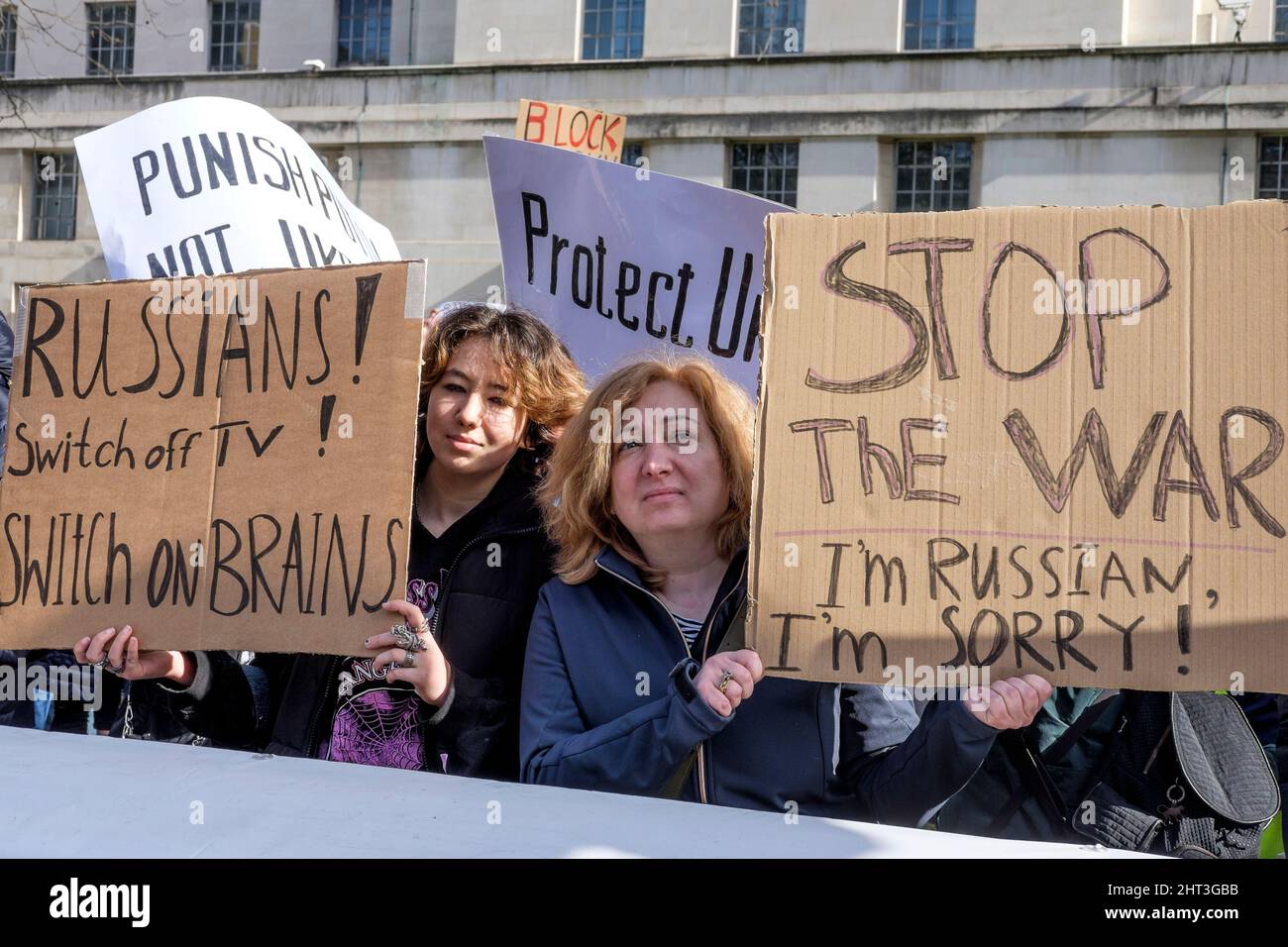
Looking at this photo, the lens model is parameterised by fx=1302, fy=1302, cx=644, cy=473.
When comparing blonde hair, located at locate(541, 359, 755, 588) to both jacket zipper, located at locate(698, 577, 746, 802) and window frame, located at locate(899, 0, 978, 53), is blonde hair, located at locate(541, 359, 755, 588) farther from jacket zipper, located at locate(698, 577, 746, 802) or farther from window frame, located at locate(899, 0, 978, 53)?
window frame, located at locate(899, 0, 978, 53)

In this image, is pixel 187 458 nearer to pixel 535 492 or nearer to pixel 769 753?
pixel 535 492

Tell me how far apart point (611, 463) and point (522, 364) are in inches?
19.4

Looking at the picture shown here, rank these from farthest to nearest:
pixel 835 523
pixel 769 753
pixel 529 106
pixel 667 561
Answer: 1. pixel 529 106
2. pixel 667 561
3. pixel 769 753
4. pixel 835 523

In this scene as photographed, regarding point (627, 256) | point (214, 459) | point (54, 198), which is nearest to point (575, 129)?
point (627, 256)

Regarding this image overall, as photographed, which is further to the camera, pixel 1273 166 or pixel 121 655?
pixel 1273 166

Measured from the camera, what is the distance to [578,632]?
244 centimetres

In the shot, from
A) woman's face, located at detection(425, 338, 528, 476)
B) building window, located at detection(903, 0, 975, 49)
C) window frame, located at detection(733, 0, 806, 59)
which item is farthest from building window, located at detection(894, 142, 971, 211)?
woman's face, located at detection(425, 338, 528, 476)

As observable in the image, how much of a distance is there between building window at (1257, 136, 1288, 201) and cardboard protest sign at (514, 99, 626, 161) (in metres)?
15.1

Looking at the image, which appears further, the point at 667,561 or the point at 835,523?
the point at 667,561

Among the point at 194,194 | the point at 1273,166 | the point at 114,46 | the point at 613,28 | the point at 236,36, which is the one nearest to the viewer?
the point at 194,194

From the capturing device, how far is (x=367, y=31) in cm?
2331

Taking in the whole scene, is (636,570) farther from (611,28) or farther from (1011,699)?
(611,28)
